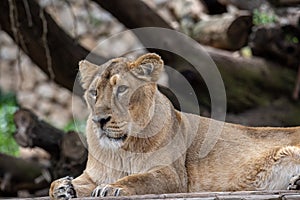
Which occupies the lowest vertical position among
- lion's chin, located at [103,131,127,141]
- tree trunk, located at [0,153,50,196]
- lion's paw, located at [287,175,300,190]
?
tree trunk, located at [0,153,50,196]

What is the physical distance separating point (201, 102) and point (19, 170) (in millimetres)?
1651

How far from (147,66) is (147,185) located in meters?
0.61

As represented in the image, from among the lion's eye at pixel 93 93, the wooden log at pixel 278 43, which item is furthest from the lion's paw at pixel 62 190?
the wooden log at pixel 278 43

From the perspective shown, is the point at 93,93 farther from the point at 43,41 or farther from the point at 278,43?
the point at 278,43

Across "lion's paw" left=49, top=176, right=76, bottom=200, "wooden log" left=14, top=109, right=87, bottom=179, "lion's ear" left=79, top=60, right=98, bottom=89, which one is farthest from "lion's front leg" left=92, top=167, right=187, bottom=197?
"wooden log" left=14, top=109, right=87, bottom=179

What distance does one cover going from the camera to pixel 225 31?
21.3ft

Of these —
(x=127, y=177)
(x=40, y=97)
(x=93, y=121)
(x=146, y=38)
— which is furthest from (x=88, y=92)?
(x=40, y=97)

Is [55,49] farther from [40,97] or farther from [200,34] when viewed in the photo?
[40,97]

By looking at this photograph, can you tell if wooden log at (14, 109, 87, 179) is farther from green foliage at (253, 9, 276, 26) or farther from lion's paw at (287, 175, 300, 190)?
lion's paw at (287, 175, 300, 190)

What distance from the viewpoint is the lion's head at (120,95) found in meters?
3.56

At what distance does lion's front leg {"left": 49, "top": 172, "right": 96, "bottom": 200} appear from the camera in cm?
354

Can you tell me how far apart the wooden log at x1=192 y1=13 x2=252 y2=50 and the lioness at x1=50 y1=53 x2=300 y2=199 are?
246cm

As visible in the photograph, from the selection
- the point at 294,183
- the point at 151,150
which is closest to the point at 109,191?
the point at 151,150

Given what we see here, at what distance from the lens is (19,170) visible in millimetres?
6250
